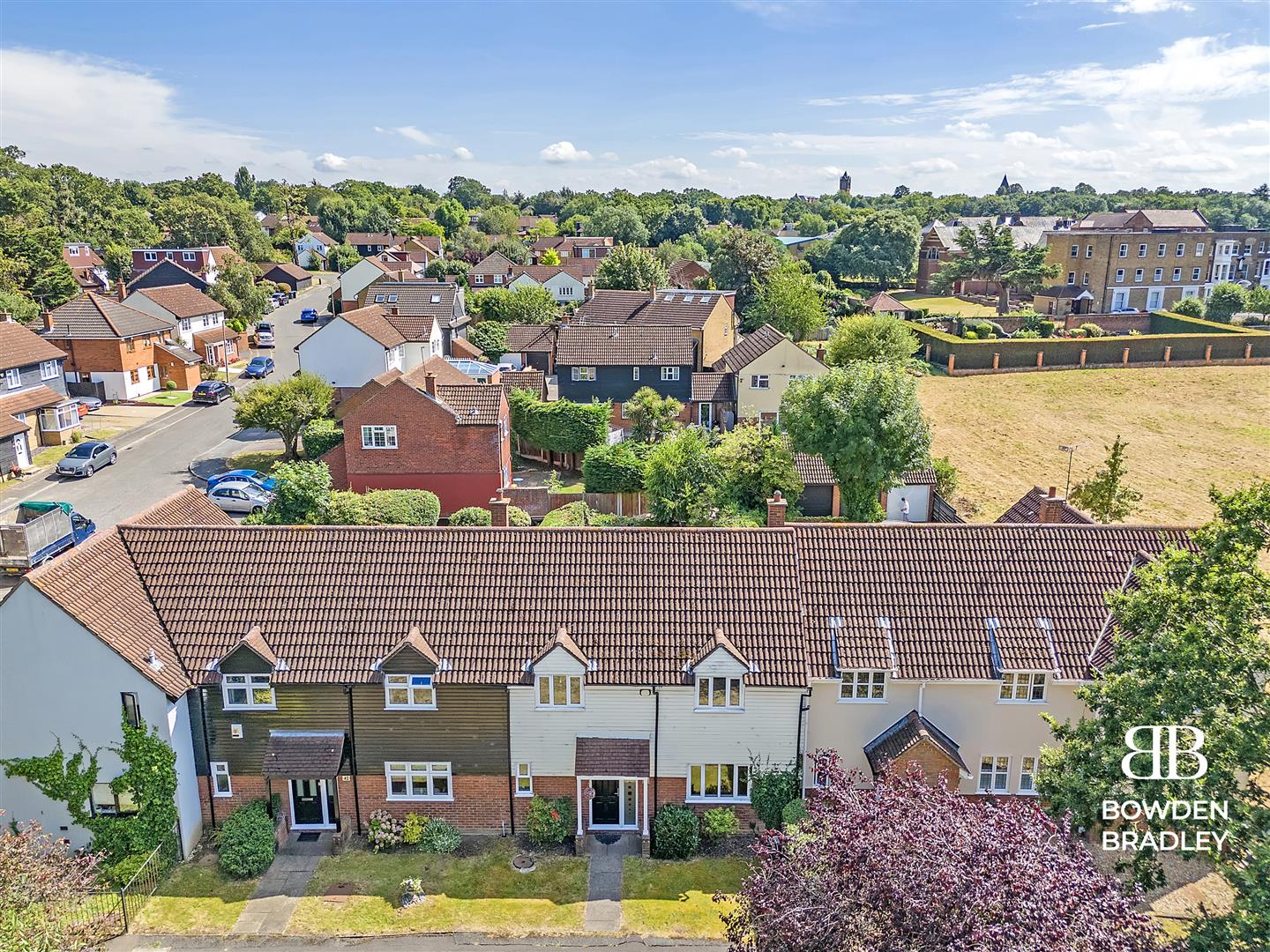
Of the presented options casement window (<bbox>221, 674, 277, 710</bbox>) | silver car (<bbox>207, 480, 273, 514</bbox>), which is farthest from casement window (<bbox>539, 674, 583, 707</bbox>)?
silver car (<bbox>207, 480, 273, 514</bbox>)

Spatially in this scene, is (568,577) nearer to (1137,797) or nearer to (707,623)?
(707,623)

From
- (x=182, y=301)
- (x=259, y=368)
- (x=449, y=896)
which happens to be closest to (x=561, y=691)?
(x=449, y=896)

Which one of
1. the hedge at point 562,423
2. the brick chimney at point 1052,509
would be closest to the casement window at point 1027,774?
the brick chimney at point 1052,509

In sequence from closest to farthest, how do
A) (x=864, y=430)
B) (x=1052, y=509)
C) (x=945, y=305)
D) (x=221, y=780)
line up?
(x=221, y=780)
(x=1052, y=509)
(x=864, y=430)
(x=945, y=305)

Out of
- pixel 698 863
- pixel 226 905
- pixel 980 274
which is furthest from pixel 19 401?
pixel 980 274

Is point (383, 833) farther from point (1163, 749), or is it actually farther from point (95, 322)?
point (95, 322)

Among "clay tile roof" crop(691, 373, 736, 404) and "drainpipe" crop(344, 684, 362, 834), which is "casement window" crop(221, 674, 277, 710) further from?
"clay tile roof" crop(691, 373, 736, 404)
